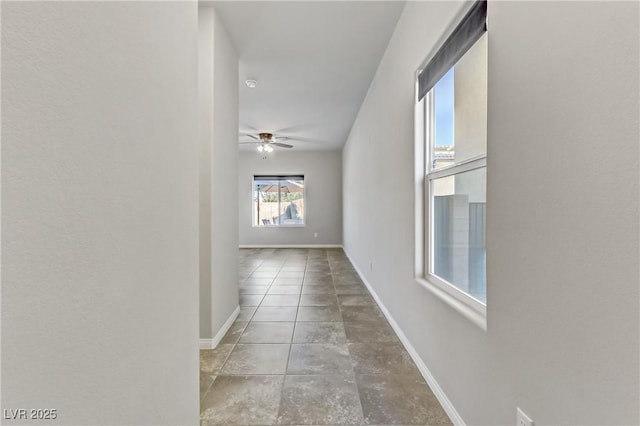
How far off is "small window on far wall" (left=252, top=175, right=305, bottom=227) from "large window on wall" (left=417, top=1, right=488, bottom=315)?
644 centimetres

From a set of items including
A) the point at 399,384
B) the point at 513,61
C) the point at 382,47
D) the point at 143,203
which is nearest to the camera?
the point at 143,203

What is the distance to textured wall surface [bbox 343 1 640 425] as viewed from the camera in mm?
645

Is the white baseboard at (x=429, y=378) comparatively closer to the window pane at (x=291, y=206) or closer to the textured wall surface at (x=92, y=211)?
the textured wall surface at (x=92, y=211)

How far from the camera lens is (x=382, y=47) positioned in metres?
2.71

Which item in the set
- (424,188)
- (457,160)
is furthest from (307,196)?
(457,160)

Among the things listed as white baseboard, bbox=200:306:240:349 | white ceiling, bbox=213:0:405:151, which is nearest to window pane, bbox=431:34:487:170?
white ceiling, bbox=213:0:405:151

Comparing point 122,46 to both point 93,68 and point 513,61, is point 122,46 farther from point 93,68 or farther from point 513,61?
point 513,61

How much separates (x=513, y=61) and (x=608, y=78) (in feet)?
1.26

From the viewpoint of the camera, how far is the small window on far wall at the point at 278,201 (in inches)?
324

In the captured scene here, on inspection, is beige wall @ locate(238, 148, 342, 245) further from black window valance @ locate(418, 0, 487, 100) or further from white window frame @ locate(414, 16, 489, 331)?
black window valance @ locate(418, 0, 487, 100)

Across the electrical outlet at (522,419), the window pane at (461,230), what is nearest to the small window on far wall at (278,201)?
the window pane at (461,230)

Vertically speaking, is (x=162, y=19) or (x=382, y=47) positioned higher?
(x=382, y=47)

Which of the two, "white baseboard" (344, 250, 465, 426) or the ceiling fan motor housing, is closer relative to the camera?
"white baseboard" (344, 250, 465, 426)

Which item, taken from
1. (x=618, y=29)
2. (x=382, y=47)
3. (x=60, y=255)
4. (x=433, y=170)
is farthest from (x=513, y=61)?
(x=382, y=47)
